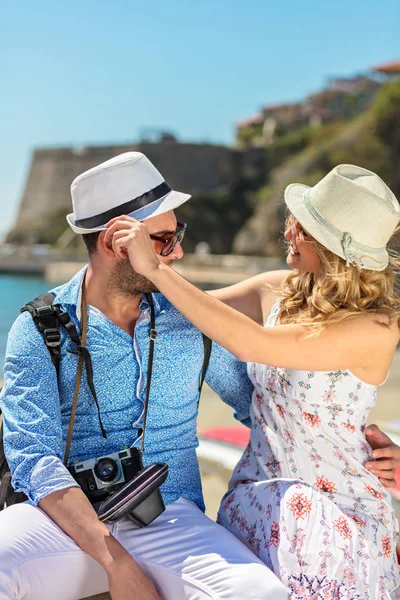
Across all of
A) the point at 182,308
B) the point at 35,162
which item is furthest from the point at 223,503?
the point at 35,162

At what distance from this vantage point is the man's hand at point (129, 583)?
1.63 metres

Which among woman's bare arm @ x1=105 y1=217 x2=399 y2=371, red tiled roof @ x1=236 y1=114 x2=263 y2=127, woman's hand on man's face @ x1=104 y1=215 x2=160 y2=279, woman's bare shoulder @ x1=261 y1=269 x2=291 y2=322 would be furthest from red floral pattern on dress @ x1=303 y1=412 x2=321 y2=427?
red tiled roof @ x1=236 y1=114 x2=263 y2=127

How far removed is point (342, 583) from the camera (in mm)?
1661

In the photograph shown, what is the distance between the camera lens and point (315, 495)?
71.5 inches

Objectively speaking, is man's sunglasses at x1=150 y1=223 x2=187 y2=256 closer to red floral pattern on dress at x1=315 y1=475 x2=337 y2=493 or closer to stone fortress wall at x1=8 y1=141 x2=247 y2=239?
red floral pattern on dress at x1=315 y1=475 x2=337 y2=493

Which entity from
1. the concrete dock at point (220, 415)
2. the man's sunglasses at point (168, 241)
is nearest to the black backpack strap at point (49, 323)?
the man's sunglasses at point (168, 241)

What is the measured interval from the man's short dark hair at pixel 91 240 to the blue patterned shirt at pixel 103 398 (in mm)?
A: 91

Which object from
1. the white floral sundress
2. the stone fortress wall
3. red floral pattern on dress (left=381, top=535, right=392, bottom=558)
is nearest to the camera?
the white floral sundress

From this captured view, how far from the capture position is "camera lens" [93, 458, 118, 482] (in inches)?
73.1

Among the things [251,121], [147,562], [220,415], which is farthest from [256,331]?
[251,121]

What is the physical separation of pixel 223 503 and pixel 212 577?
393mm

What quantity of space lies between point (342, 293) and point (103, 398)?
701 mm

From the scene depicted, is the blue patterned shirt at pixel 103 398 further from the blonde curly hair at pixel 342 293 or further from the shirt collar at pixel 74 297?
the blonde curly hair at pixel 342 293

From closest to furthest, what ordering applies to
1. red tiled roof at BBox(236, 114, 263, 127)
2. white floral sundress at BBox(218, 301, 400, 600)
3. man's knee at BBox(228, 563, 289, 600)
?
man's knee at BBox(228, 563, 289, 600)
white floral sundress at BBox(218, 301, 400, 600)
red tiled roof at BBox(236, 114, 263, 127)
